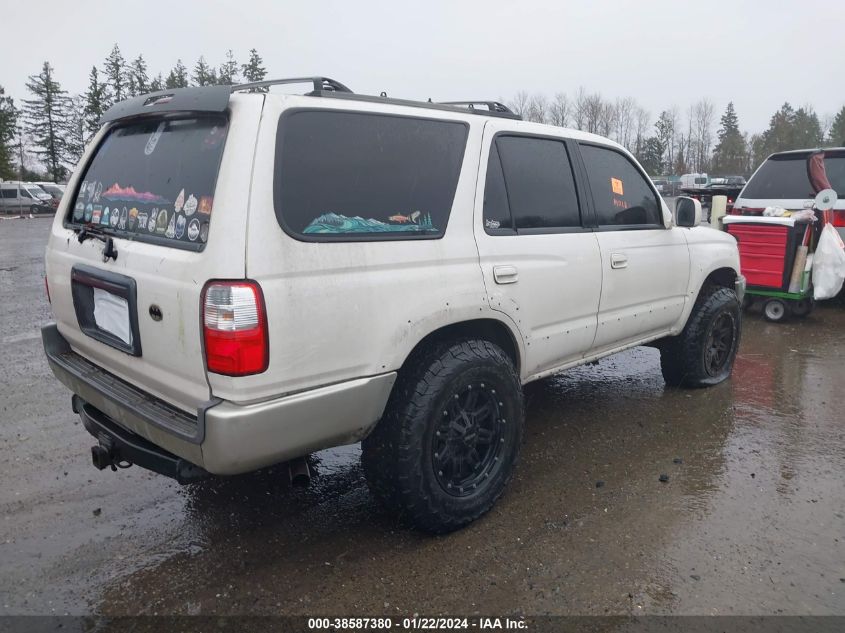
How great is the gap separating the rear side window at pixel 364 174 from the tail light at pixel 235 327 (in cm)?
32

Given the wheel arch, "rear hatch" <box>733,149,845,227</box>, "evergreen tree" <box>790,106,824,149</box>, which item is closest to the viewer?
the wheel arch

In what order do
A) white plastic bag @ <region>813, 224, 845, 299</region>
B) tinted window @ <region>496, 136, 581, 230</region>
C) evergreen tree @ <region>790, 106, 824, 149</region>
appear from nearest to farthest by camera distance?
tinted window @ <region>496, 136, 581, 230</region> < white plastic bag @ <region>813, 224, 845, 299</region> < evergreen tree @ <region>790, 106, 824, 149</region>

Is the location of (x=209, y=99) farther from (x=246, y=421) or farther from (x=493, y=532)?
(x=493, y=532)

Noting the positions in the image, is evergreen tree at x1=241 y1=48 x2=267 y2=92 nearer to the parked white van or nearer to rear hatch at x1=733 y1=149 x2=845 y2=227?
the parked white van

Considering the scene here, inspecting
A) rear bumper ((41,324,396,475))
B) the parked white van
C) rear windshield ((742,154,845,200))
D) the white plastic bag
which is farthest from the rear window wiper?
the parked white van

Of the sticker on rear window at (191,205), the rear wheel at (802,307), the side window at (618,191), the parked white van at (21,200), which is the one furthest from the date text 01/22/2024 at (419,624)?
the parked white van at (21,200)

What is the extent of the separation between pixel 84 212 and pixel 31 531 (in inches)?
62.3

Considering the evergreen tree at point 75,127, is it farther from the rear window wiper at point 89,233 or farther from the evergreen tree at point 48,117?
the rear window wiper at point 89,233

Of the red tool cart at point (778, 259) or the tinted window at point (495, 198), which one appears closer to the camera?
the tinted window at point (495, 198)

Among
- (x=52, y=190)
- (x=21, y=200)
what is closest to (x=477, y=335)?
(x=21, y=200)

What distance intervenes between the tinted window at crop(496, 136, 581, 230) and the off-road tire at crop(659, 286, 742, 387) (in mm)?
1698

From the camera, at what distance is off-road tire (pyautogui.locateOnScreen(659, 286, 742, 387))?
478 cm

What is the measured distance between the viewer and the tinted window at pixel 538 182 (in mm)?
3334

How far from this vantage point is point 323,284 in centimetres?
243
